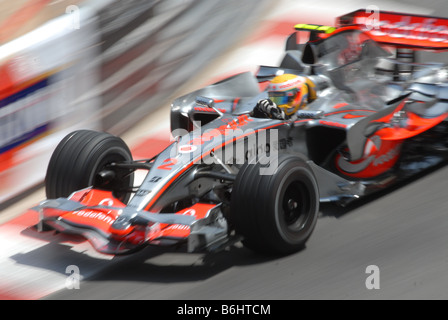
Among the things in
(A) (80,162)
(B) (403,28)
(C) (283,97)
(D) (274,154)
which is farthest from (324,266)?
(B) (403,28)

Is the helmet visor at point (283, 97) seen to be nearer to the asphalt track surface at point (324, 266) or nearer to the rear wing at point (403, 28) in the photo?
the asphalt track surface at point (324, 266)

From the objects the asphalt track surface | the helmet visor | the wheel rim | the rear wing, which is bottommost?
the asphalt track surface

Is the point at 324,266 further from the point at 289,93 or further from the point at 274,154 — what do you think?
the point at 289,93

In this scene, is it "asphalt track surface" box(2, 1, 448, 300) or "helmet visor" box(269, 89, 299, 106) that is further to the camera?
"helmet visor" box(269, 89, 299, 106)

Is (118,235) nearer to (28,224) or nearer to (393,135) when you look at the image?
(28,224)

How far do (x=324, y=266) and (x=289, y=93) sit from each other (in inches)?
62.1

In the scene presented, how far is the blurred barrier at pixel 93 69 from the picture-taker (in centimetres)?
620

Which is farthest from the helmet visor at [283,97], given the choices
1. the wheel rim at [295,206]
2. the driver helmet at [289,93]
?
the wheel rim at [295,206]

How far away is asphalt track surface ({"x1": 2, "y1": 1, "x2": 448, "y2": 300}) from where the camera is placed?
14.6 ft

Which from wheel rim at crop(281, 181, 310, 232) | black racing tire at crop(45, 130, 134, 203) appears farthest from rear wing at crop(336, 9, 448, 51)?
black racing tire at crop(45, 130, 134, 203)

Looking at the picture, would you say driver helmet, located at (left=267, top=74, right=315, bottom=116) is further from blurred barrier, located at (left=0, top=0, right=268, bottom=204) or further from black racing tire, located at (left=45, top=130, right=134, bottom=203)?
blurred barrier, located at (left=0, top=0, right=268, bottom=204)

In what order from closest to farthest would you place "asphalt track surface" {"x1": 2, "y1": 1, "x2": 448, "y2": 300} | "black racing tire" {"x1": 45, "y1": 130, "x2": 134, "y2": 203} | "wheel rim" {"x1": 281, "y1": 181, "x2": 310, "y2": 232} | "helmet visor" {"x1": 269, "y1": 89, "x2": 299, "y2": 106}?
"asphalt track surface" {"x1": 2, "y1": 1, "x2": 448, "y2": 300} → "wheel rim" {"x1": 281, "y1": 181, "x2": 310, "y2": 232} → "black racing tire" {"x1": 45, "y1": 130, "x2": 134, "y2": 203} → "helmet visor" {"x1": 269, "y1": 89, "x2": 299, "y2": 106}
